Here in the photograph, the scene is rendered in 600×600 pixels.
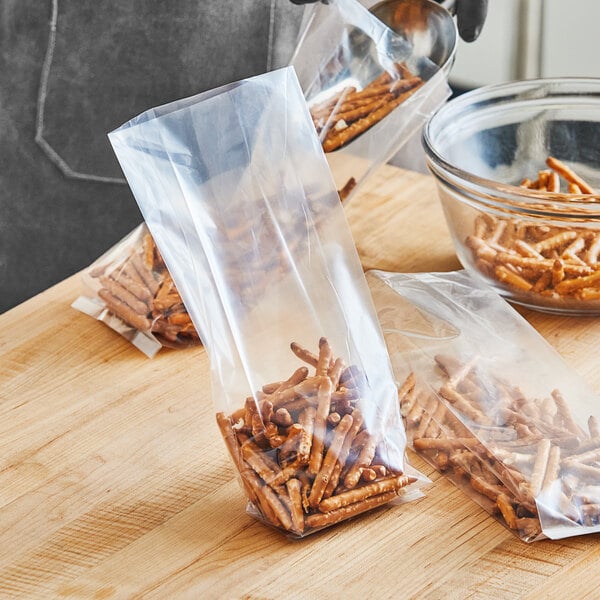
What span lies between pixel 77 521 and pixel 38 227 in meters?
1.01

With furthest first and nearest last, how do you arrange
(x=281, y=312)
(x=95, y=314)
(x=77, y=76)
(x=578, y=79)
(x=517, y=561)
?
(x=77, y=76) → (x=578, y=79) → (x=95, y=314) → (x=281, y=312) → (x=517, y=561)

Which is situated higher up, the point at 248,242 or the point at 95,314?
the point at 248,242

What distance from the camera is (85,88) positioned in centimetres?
175

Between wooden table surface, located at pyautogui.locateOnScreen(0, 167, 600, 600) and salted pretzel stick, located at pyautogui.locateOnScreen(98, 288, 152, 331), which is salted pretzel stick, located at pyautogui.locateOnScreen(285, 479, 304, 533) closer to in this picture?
wooden table surface, located at pyautogui.locateOnScreen(0, 167, 600, 600)


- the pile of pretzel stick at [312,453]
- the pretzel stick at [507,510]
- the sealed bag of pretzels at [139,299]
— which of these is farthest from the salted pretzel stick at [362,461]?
the sealed bag of pretzels at [139,299]

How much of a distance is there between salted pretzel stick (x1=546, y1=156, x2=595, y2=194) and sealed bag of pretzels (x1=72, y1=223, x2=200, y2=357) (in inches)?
19.8

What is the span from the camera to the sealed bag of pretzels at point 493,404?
2.77 ft

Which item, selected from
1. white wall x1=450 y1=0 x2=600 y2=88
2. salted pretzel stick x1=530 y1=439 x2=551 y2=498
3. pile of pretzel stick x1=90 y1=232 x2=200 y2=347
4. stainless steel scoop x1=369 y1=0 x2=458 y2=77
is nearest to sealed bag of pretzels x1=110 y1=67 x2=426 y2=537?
salted pretzel stick x1=530 y1=439 x2=551 y2=498

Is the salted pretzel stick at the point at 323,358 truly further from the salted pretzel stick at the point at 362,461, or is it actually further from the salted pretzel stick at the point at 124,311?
the salted pretzel stick at the point at 124,311

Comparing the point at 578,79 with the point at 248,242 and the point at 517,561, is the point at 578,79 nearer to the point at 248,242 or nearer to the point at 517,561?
the point at 248,242

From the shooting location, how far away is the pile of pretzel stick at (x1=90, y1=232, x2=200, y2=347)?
1123 mm

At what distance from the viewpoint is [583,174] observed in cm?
133

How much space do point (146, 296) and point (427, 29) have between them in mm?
483

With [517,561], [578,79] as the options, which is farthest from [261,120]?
[578,79]
